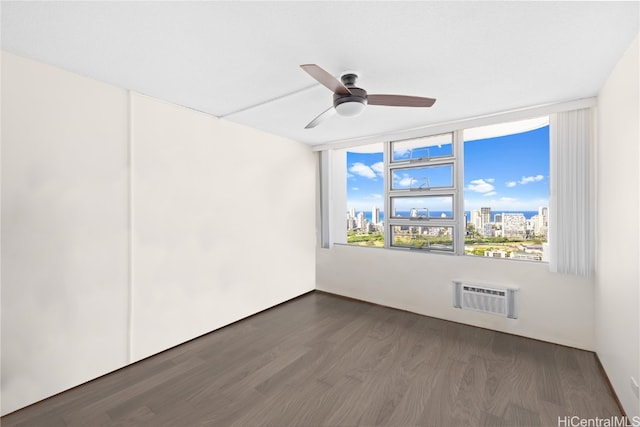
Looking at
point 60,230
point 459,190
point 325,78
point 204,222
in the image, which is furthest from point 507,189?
point 60,230

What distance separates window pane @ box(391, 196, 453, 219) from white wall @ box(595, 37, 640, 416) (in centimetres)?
141

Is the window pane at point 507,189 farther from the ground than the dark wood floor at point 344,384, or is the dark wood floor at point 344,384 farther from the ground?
the window pane at point 507,189

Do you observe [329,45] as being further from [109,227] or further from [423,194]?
[423,194]

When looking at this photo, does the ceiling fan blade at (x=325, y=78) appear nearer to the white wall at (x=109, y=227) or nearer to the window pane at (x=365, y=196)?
the white wall at (x=109, y=227)

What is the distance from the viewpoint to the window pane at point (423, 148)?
357 cm

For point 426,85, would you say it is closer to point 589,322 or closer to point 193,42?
point 193,42

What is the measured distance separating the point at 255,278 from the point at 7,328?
2.20 meters

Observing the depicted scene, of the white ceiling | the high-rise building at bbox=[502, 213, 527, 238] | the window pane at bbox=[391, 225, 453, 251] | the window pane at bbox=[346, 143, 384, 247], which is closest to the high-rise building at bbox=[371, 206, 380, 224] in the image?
the window pane at bbox=[346, 143, 384, 247]

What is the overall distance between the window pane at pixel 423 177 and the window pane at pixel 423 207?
0.16 m

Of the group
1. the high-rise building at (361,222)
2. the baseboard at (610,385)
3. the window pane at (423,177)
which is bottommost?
the baseboard at (610,385)

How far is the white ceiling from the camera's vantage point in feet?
4.87

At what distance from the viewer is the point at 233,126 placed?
3391 mm

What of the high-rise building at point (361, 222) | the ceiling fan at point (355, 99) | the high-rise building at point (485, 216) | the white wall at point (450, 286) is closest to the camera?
the ceiling fan at point (355, 99)

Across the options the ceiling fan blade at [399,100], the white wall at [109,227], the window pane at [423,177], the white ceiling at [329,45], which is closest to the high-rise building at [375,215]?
the window pane at [423,177]
